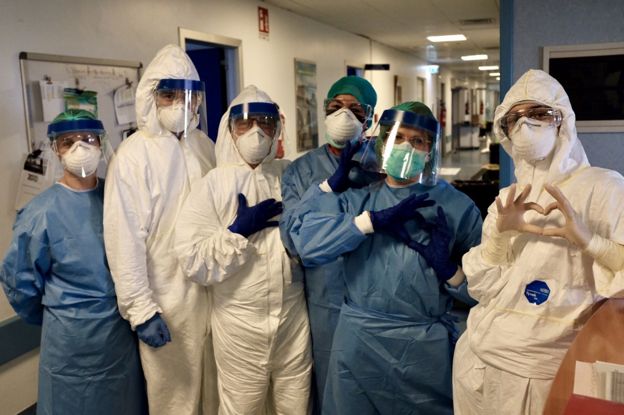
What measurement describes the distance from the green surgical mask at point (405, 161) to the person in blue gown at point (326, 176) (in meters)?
0.33

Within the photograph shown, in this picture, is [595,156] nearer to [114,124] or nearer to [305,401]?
[305,401]

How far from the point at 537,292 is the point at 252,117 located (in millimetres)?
1158

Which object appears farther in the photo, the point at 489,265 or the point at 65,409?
the point at 65,409

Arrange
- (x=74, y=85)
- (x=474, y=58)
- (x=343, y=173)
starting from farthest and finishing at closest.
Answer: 1. (x=474, y=58)
2. (x=74, y=85)
3. (x=343, y=173)

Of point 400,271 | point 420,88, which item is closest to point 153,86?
point 400,271

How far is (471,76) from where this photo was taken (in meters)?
15.3

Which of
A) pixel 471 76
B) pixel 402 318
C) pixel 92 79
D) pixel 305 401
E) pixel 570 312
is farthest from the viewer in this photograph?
pixel 471 76

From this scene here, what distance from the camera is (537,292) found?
1354mm

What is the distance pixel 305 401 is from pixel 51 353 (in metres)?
0.95

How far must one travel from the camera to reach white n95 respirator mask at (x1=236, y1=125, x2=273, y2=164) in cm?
200

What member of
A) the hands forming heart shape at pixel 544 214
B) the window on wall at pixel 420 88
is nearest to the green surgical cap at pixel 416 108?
the hands forming heart shape at pixel 544 214

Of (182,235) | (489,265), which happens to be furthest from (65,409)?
(489,265)

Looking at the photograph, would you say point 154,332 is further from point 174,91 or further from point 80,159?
point 174,91

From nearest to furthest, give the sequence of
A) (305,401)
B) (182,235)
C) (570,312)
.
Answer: (570,312)
(182,235)
(305,401)
